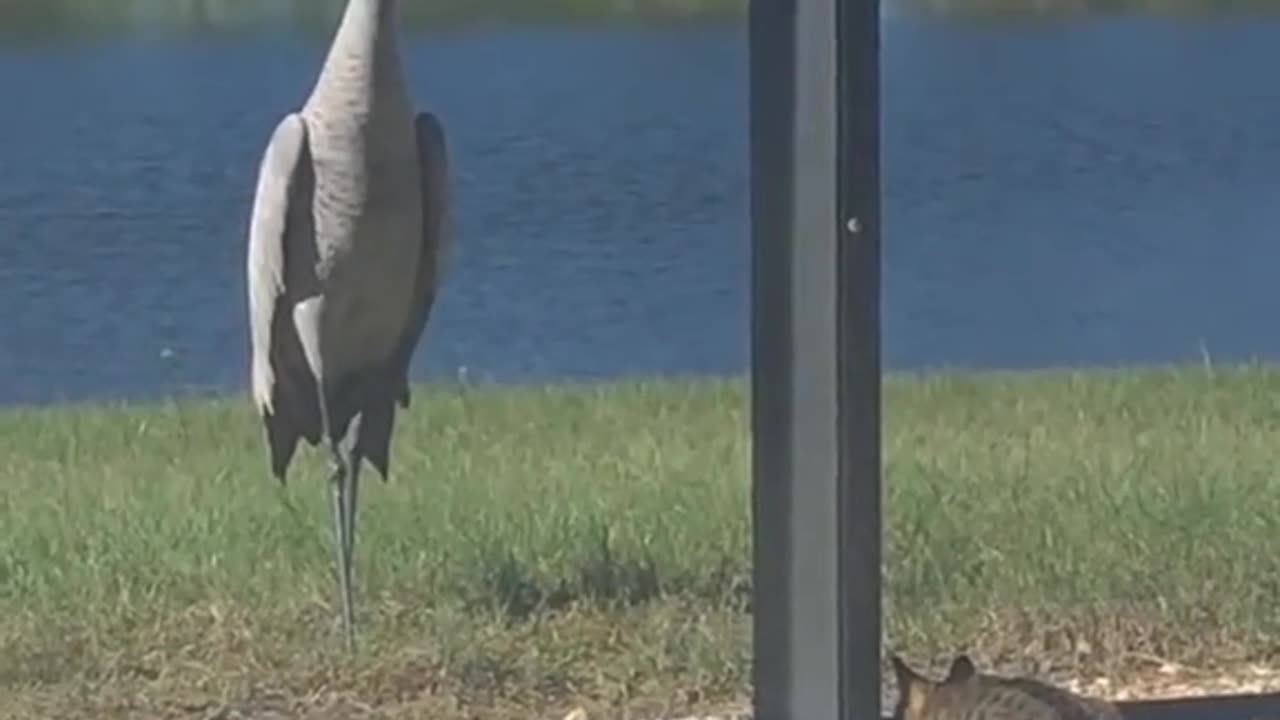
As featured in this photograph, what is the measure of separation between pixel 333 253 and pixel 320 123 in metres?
0.18

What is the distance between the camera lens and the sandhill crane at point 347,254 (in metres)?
3.56

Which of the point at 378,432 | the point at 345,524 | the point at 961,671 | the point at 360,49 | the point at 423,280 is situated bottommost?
the point at 961,671

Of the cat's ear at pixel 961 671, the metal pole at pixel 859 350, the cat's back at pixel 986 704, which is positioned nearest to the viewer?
the metal pole at pixel 859 350

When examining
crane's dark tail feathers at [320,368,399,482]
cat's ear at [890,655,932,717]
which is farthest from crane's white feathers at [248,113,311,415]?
cat's ear at [890,655,932,717]

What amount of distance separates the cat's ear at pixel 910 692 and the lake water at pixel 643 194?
38 cm

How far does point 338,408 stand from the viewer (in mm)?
3707

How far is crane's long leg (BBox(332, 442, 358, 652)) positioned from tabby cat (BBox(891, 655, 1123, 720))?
0.67 m

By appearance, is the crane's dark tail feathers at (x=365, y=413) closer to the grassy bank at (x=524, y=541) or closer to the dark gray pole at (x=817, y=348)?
the grassy bank at (x=524, y=541)

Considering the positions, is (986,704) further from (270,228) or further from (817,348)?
(270,228)

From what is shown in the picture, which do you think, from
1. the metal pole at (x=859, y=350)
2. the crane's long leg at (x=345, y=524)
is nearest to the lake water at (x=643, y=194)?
the crane's long leg at (x=345, y=524)

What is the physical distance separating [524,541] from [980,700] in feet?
2.17

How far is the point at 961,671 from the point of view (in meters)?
3.66

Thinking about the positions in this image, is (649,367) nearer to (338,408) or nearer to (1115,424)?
(338,408)

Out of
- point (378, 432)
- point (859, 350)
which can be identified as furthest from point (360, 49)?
point (859, 350)
